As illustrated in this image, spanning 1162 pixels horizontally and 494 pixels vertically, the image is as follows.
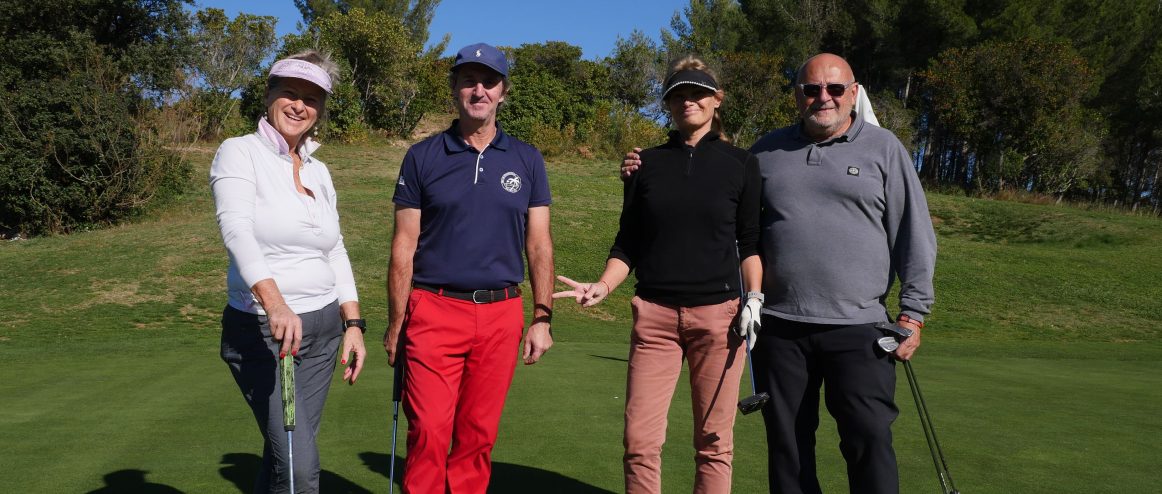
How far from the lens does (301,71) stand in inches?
124

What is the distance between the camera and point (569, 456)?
4.87 meters

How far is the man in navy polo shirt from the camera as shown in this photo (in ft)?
11.1

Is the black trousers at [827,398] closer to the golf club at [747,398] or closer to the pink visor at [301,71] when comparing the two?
the golf club at [747,398]

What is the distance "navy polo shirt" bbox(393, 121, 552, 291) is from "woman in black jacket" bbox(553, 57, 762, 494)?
0.33 meters

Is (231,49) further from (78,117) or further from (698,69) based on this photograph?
(698,69)

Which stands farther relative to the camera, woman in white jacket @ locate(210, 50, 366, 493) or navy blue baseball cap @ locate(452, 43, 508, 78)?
navy blue baseball cap @ locate(452, 43, 508, 78)

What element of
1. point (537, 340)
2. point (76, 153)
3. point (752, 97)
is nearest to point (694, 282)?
point (537, 340)

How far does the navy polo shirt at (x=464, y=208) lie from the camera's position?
341 cm

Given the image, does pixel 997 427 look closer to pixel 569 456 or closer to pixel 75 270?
pixel 569 456

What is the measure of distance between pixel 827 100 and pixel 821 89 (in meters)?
0.05

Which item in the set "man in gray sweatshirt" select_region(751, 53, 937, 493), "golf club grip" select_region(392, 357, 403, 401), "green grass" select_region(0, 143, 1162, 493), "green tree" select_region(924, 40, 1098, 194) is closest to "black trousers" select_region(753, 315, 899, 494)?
"man in gray sweatshirt" select_region(751, 53, 937, 493)

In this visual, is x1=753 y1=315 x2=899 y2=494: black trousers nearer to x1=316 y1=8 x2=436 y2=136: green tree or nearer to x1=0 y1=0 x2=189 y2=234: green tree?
x1=0 y1=0 x2=189 y2=234: green tree

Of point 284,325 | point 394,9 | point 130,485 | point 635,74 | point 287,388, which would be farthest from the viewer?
point 394,9

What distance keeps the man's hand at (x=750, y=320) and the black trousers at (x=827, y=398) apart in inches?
4.7
